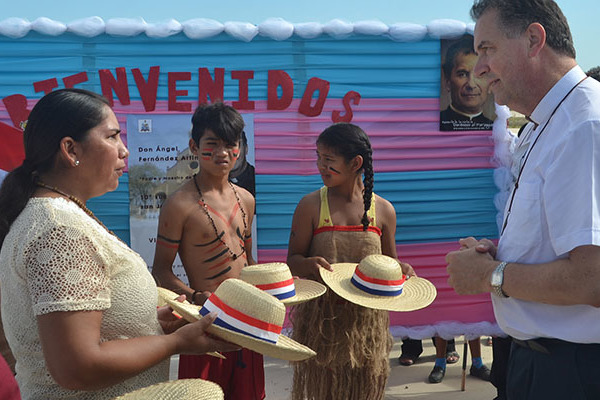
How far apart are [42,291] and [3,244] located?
11.0 inches

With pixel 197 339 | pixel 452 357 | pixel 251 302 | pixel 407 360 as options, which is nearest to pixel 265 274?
pixel 251 302

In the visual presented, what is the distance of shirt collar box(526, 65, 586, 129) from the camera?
162 cm

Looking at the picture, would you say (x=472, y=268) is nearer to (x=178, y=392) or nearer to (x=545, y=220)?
(x=545, y=220)

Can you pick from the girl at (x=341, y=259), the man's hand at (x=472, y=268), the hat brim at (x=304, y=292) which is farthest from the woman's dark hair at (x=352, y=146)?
the man's hand at (x=472, y=268)

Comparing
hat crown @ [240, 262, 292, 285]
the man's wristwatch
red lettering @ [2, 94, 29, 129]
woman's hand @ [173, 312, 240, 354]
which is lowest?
hat crown @ [240, 262, 292, 285]

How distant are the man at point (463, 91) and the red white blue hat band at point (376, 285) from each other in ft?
8.85

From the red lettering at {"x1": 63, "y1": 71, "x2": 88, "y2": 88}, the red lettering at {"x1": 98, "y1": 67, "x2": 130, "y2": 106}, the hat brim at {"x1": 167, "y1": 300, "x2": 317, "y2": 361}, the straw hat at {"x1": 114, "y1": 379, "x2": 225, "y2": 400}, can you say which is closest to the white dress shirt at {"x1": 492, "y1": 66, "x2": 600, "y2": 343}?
the hat brim at {"x1": 167, "y1": 300, "x2": 317, "y2": 361}

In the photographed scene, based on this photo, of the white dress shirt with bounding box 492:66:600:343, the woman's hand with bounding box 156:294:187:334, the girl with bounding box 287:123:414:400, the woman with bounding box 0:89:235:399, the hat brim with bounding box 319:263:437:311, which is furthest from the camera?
the girl with bounding box 287:123:414:400

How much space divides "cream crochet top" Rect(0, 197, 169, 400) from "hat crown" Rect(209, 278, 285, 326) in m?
0.25

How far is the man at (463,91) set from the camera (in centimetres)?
484

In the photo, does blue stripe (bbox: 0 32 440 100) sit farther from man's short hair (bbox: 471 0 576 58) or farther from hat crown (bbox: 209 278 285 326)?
hat crown (bbox: 209 278 285 326)

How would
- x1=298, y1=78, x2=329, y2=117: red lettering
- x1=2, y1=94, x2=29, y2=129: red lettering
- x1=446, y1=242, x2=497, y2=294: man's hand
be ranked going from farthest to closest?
x1=298, y1=78, x2=329, y2=117: red lettering → x1=2, y1=94, x2=29, y2=129: red lettering → x1=446, y1=242, x2=497, y2=294: man's hand

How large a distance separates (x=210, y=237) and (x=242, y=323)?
129 centimetres

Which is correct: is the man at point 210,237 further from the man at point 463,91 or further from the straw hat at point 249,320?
the man at point 463,91
